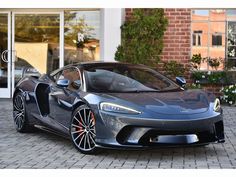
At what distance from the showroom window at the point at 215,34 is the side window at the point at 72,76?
583cm

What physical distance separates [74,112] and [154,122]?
3.97 feet

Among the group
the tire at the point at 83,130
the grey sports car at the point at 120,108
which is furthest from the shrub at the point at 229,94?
the tire at the point at 83,130

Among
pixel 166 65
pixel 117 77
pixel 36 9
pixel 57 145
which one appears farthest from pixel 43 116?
pixel 36 9

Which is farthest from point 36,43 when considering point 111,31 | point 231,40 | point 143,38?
point 231,40

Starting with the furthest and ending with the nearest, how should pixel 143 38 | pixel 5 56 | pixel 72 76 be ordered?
pixel 5 56
pixel 143 38
pixel 72 76

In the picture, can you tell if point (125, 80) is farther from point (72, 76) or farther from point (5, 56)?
point (5, 56)

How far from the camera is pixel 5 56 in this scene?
544 inches

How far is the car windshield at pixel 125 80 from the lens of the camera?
7.21 m

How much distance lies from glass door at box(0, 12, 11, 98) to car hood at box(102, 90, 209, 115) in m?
7.48

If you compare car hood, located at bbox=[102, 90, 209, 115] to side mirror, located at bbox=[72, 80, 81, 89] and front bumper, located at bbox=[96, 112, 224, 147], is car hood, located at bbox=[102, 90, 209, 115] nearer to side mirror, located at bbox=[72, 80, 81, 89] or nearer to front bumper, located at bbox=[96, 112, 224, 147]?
front bumper, located at bbox=[96, 112, 224, 147]

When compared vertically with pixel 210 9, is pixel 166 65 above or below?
below

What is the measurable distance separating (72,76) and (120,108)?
142 centimetres
